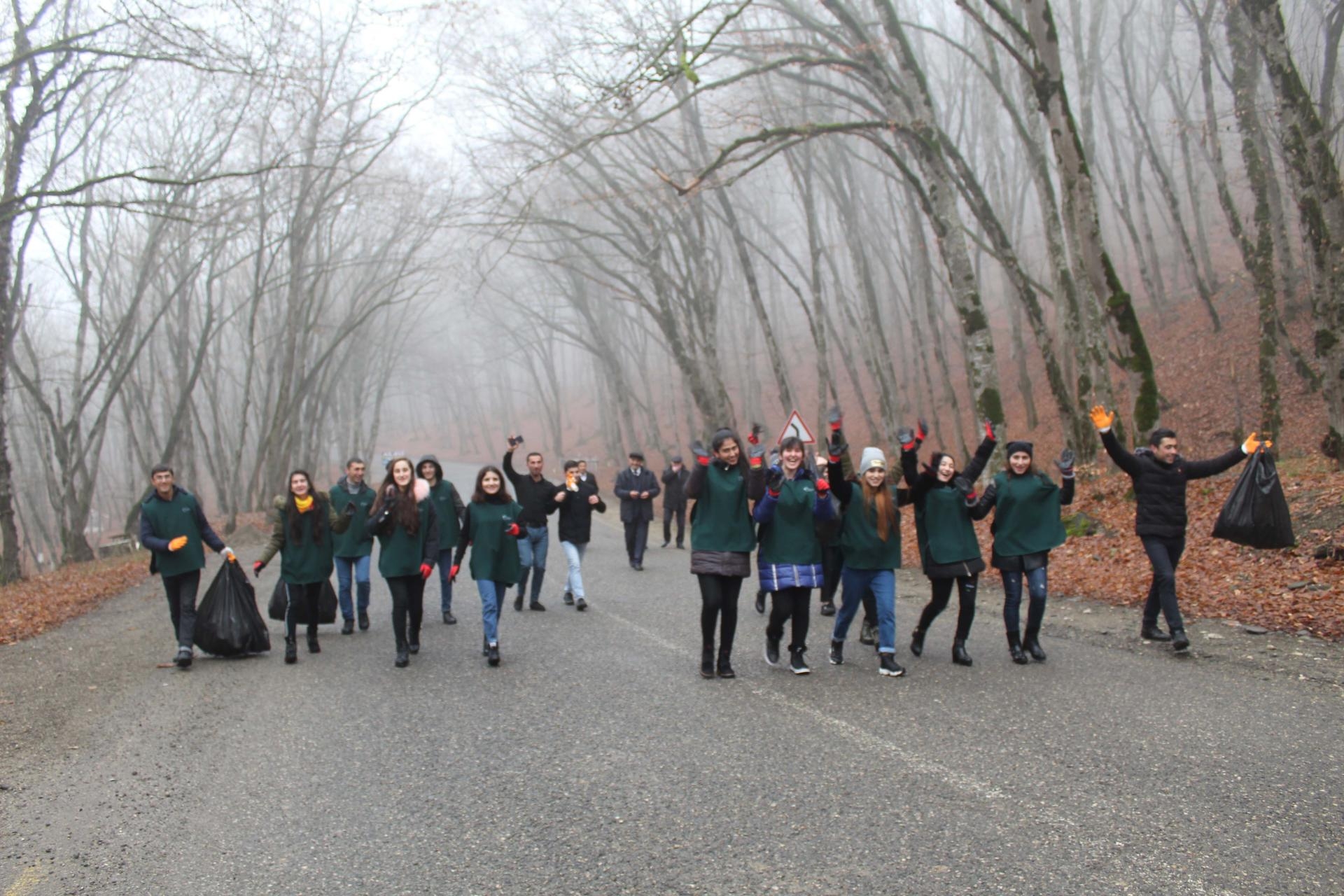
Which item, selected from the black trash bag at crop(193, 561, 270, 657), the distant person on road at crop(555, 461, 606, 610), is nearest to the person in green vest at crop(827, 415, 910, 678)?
the distant person on road at crop(555, 461, 606, 610)

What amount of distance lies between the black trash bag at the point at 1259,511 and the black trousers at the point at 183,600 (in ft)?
29.3

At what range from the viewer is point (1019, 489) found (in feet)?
23.2

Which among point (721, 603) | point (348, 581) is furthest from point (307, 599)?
point (721, 603)

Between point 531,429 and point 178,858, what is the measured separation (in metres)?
62.3

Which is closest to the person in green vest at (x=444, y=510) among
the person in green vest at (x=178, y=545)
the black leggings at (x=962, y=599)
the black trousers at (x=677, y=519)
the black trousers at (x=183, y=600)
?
the person in green vest at (x=178, y=545)

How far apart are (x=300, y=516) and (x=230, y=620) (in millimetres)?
1113

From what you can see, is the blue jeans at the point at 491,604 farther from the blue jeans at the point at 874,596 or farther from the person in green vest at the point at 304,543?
the blue jeans at the point at 874,596

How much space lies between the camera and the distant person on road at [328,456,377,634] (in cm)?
994

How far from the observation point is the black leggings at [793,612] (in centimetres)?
696

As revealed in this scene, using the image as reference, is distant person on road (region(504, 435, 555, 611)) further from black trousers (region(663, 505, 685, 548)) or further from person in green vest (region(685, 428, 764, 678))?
black trousers (region(663, 505, 685, 548))

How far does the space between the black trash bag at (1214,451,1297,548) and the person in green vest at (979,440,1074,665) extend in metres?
1.71

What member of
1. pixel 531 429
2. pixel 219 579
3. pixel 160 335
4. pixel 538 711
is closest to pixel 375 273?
pixel 160 335

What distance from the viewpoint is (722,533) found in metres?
6.86

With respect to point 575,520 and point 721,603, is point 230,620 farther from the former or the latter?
point 721,603
